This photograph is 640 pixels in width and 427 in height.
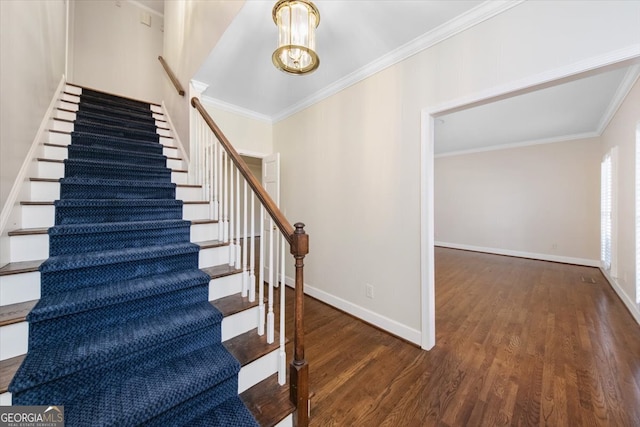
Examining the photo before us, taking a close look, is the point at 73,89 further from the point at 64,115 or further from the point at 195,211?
the point at 195,211

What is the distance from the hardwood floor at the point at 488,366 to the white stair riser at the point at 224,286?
2.14 feet

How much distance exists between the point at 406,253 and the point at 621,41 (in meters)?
1.81

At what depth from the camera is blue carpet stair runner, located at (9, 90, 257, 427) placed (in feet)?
3.25

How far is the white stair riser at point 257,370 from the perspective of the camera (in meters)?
1.28

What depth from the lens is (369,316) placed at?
2498 millimetres

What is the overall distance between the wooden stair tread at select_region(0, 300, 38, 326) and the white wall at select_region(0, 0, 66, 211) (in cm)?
60

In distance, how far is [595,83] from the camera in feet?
9.05

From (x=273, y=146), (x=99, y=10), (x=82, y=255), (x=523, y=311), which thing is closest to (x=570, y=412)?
(x=523, y=311)

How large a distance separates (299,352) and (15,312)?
1357mm

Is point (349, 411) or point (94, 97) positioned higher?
point (94, 97)

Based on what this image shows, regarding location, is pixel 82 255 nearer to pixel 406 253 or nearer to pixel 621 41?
pixel 406 253

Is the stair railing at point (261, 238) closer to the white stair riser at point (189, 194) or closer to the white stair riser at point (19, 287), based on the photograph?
the white stair riser at point (189, 194)

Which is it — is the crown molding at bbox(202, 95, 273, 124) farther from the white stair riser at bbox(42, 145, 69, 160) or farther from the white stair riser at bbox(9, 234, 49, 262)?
the white stair riser at bbox(9, 234, 49, 262)


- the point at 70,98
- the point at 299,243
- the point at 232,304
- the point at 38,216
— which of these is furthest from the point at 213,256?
the point at 70,98
